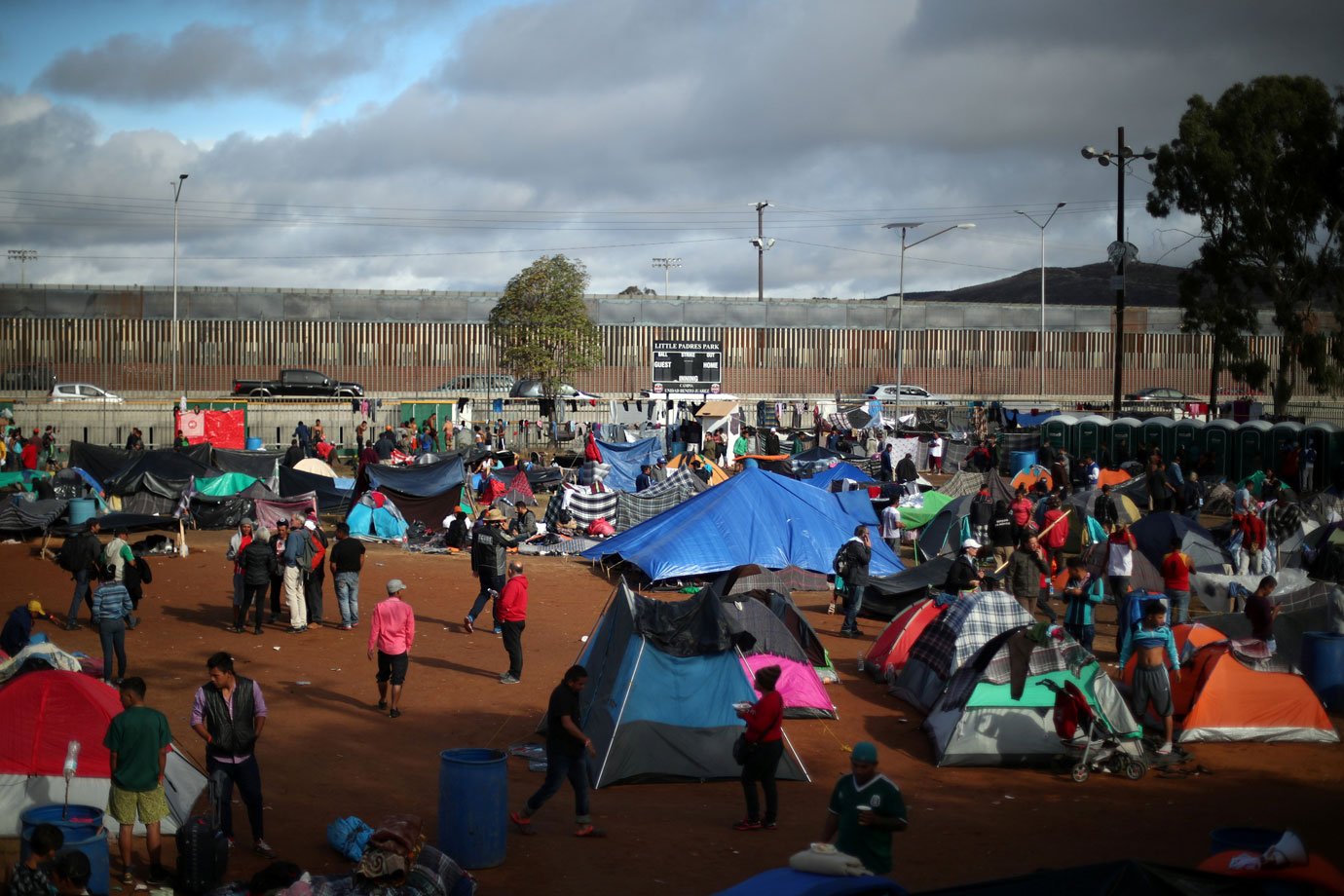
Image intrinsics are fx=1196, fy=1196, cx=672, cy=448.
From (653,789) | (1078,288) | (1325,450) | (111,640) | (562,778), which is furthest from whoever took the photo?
(1078,288)

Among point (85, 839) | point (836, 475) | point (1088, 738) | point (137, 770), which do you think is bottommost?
point (1088, 738)

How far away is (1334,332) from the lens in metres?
40.1

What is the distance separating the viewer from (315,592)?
1628cm

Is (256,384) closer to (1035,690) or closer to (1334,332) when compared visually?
(1334,332)

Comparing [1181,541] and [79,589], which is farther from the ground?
[1181,541]

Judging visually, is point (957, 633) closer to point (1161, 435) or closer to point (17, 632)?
point (17, 632)

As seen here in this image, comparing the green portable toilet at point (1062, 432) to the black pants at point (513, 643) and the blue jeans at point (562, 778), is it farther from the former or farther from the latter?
the blue jeans at point (562, 778)

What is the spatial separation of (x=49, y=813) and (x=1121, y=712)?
28.0 ft

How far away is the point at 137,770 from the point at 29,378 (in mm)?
48915

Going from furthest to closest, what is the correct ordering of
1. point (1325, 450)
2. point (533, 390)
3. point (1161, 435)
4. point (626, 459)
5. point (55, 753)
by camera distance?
point (533, 390)
point (1161, 435)
point (1325, 450)
point (626, 459)
point (55, 753)

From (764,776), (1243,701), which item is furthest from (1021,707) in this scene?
(764,776)

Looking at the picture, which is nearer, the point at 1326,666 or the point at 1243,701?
the point at 1243,701

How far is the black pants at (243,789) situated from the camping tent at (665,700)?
285 cm

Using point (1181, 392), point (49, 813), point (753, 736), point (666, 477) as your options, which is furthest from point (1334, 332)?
point (49, 813)
